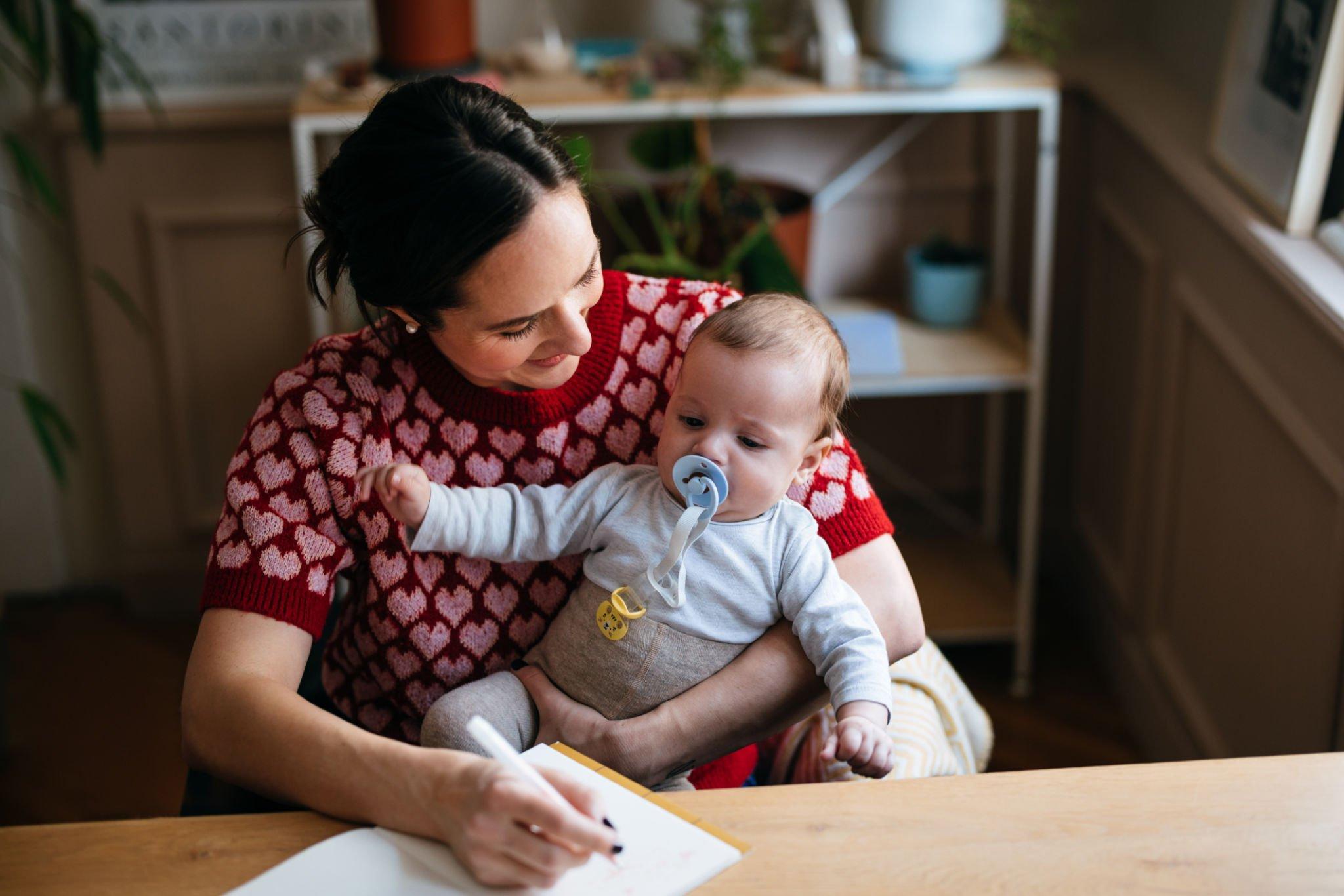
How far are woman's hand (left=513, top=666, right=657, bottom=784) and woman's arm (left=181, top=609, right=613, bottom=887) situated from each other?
218 millimetres

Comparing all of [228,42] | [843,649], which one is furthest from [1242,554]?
[228,42]

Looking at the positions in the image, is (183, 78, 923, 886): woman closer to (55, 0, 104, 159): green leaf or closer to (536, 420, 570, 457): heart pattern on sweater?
(536, 420, 570, 457): heart pattern on sweater

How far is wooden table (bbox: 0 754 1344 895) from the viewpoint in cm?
92

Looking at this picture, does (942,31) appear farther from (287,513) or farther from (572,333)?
(287,513)

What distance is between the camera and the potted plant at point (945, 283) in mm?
2400

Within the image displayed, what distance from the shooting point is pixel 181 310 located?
262 centimetres

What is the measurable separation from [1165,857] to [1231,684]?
45.2 inches

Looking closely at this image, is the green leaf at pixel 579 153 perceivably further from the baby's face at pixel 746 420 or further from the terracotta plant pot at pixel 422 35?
the terracotta plant pot at pixel 422 35

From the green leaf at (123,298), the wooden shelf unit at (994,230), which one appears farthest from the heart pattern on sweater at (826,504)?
the green leaf at (123,298)

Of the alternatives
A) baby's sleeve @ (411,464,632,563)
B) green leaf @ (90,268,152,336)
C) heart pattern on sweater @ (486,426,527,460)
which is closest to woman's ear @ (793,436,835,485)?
baby's sleeve @ (411,464,632,563)

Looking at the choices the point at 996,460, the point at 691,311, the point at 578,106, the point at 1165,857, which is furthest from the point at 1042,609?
the point at 1165,857

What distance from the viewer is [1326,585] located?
1.62 metres

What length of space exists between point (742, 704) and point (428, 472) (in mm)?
372

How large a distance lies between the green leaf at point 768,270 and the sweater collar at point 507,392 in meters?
0.64
